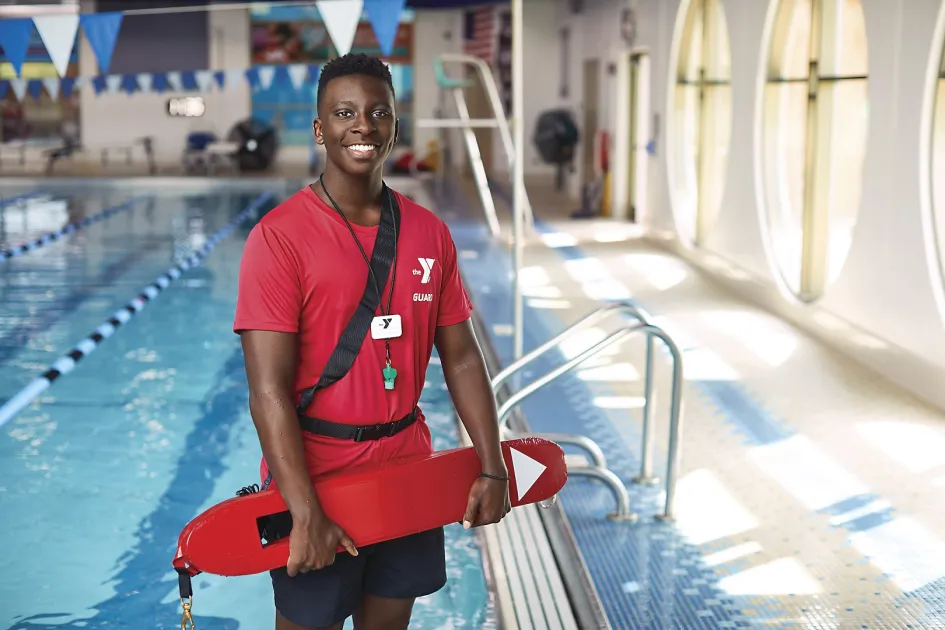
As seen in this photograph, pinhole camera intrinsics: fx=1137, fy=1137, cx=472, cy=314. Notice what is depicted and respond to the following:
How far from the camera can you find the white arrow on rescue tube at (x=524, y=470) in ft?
6.87

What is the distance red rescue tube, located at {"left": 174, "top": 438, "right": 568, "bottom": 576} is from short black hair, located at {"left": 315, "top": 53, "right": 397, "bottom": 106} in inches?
24.3

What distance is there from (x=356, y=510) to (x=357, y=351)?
0.84ft

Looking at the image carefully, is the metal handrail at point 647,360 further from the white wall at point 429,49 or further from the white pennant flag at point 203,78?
the white wall at point 429,49

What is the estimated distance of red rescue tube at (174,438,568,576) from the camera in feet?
5.87

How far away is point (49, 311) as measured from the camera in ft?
26.4

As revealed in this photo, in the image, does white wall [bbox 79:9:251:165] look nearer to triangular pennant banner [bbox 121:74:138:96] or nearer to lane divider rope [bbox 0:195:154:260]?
triangular pennant banner [bbox 121:74:138:96]

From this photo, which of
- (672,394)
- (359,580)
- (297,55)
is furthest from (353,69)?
(297,55)

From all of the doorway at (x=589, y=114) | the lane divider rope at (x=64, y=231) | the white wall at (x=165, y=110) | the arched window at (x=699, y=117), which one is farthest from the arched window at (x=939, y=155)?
the white wall at (x=165, y=110)

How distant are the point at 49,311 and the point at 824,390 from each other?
5288 millimetres

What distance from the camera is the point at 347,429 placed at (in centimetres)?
184

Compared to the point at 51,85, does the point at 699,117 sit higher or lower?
lower

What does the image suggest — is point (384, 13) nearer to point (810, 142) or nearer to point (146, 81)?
point (810, 142)

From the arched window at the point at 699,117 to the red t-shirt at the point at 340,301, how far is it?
8952mm

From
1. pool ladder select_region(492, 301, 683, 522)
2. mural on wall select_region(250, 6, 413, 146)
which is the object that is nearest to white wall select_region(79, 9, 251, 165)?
mural on wall select_region(250, 6, 413, 146)
